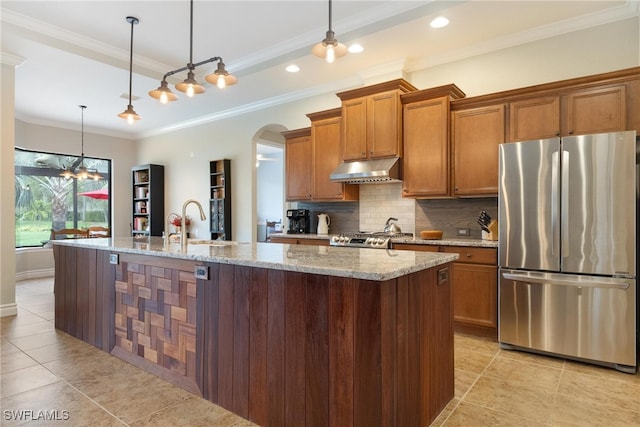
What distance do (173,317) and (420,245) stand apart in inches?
94.0

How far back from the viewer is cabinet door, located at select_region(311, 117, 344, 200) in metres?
4.71

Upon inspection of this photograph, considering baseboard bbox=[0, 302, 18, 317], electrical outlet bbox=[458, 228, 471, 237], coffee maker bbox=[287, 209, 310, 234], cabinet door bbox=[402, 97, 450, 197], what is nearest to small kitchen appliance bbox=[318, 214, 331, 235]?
coffee maker bbox=[287, 209, 310, 234]

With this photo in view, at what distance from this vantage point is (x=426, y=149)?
13.0 feet

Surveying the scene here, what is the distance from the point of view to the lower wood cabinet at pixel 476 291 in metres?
3.30

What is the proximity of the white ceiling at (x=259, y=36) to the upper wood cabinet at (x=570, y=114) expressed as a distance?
2.75ft

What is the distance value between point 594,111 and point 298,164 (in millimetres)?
3403

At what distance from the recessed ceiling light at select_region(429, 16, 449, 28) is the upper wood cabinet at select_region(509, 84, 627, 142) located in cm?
100

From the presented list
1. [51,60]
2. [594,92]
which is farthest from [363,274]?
[51,60]

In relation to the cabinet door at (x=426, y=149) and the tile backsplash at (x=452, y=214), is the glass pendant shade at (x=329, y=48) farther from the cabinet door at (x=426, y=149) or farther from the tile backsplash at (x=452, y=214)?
the tile backsplash at (x=452, y=214)

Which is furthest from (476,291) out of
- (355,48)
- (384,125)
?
(355,48)

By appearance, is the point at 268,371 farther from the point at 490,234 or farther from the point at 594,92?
the point at 594,92

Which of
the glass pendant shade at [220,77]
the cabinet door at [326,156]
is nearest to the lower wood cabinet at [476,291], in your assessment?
the cabinet door at [326,156]

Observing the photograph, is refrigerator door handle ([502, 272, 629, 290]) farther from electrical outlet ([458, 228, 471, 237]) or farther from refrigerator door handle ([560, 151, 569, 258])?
electrical outlet ([458, 228, 471, 237])

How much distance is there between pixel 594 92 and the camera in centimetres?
308
